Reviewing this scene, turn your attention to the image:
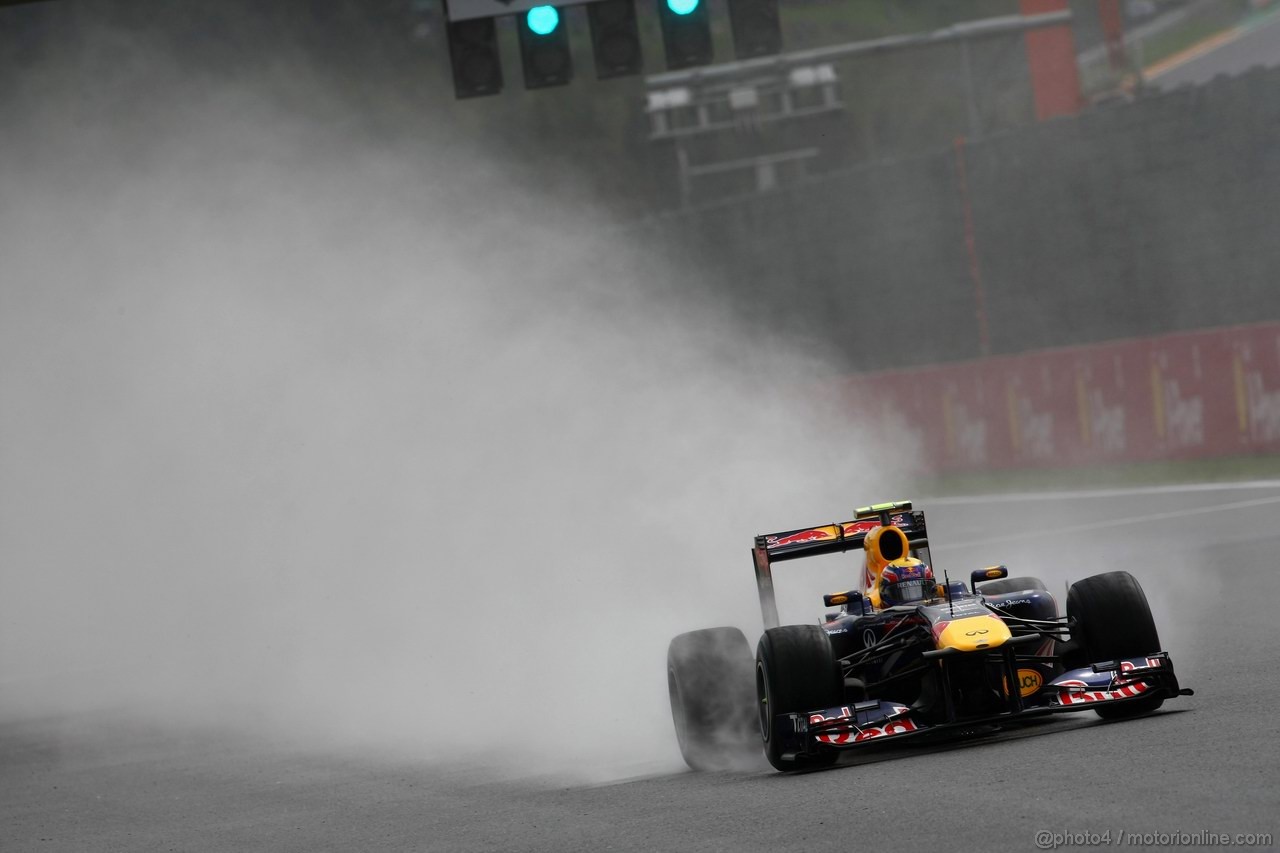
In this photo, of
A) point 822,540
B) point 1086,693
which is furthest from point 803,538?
point 1086,693

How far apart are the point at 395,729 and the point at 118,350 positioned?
9590 millimetres

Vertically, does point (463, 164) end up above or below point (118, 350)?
above

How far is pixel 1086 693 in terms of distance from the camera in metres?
8.69

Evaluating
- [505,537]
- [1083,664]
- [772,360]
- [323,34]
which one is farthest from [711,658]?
[323,34]

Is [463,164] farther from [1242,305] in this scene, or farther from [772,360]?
[1242,305]

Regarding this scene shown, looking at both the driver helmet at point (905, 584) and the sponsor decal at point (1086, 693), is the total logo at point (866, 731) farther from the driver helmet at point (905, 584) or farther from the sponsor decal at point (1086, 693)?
the driver helmet at point (905, 584)

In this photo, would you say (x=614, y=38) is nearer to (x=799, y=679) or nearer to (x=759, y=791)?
(x=799, y=679)

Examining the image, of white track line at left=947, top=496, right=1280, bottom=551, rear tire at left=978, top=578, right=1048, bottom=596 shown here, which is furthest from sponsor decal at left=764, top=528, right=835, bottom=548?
white track line at left=947, top=496, right=1280, bottom=551

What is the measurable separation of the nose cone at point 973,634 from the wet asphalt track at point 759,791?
0.50 meters

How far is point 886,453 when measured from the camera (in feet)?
98.4

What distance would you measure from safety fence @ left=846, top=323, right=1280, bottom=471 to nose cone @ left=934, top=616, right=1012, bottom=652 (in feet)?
49.8

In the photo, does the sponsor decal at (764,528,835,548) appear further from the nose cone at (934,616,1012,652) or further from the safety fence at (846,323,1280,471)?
the safety fence at (846,323,1280,471)

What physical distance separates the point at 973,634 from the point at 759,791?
1227mm

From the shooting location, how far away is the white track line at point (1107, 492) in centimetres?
2139
